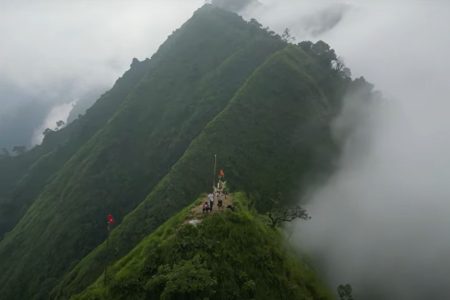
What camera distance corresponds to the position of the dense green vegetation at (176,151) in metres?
75.2

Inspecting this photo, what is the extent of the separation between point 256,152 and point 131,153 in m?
35.8

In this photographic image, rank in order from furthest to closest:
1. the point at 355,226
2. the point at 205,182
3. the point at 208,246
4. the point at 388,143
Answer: the point at 388,143
the point at 355,226
the point at 205,182
the point at 208,246

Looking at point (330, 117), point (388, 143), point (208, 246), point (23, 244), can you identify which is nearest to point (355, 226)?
point (330, 117)

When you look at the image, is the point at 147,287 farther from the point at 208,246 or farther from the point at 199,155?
the point at 199,155

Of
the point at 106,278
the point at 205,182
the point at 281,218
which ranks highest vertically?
the point at 106,278

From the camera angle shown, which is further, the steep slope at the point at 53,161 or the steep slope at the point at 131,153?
the steep slope at the point at 53,161

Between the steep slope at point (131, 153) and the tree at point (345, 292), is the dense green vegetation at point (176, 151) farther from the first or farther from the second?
the tree at point (345, 292)

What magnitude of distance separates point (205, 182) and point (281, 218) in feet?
75.6

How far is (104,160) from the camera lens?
336ft

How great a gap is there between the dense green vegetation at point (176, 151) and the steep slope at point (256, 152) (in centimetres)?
23

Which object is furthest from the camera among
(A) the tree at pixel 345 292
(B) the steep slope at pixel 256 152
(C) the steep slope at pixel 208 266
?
(B) the steep slope at pixel 256 152

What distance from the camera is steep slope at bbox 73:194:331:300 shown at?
30.8 m

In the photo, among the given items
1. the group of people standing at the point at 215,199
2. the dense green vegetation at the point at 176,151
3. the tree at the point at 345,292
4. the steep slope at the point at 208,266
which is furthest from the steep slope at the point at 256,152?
the steep slope at the point at 208,266

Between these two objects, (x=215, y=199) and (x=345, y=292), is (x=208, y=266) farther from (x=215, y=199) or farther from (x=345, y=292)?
(x=345, y=292)
